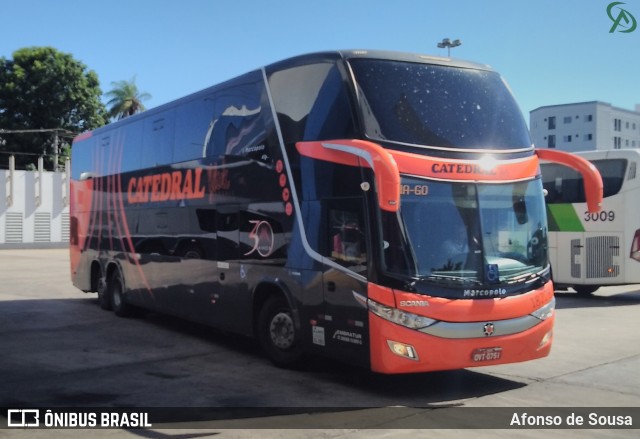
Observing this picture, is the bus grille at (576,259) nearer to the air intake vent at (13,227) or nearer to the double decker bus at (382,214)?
the double decker bus at (382,214)

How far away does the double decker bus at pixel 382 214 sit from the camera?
277 inches

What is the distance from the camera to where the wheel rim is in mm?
8531

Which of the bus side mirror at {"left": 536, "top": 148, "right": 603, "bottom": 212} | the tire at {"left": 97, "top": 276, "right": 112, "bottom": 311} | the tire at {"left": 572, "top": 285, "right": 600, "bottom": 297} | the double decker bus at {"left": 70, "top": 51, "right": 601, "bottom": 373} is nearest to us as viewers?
the double decker bus at {"left": 70, "top": 51, "right": 601, "bottom": 373}

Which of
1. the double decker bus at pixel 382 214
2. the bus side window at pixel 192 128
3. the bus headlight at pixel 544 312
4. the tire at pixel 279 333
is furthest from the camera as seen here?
the bus side window at pixel 192 128

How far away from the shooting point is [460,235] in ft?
23.7

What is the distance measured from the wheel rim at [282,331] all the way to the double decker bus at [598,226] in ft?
35.1

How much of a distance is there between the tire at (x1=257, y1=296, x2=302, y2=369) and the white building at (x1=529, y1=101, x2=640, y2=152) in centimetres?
8692

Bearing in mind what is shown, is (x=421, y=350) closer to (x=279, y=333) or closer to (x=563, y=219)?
(x=279, y=333)

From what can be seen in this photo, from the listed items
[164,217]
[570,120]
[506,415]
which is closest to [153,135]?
[164,217]

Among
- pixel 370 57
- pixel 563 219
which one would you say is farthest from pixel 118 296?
pixel 563 219

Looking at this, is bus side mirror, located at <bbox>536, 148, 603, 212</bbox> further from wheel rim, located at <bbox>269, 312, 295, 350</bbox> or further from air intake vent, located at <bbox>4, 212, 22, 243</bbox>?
air intake vent, located at <bbox>4, 212, 22, 243</bbox>

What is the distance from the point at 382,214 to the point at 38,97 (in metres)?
48.1

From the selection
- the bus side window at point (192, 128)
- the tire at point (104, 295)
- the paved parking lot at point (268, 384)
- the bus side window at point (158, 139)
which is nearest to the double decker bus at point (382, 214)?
the paved parking lot at point (268, 384)

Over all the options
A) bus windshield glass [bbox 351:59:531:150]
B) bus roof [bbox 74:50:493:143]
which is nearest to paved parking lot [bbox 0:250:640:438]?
bus windshield glass [bbox 351:59:531:150]
